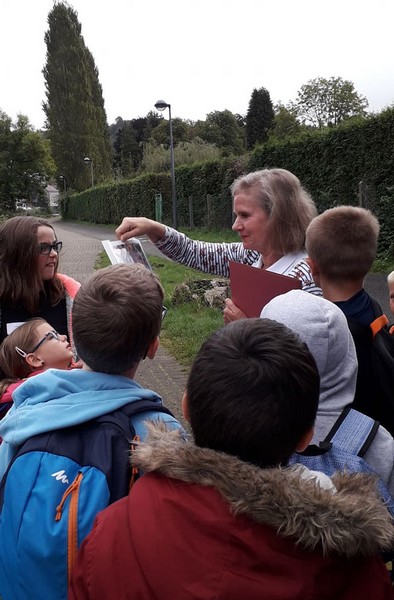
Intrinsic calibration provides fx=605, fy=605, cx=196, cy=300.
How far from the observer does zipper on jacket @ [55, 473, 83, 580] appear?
147 centimetres

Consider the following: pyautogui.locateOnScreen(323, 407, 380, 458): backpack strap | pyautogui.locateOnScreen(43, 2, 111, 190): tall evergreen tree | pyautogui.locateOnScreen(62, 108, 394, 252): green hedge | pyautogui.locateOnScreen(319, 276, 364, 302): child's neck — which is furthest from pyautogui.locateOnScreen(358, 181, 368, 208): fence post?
pyautogui.locateOnScreen(43, 2, 111, 190): tall evergreen tree

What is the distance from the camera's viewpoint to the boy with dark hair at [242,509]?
1130 mm

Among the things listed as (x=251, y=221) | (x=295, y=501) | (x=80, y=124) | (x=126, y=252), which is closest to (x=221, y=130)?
(x=80, y=124)

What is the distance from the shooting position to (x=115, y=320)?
1.67m

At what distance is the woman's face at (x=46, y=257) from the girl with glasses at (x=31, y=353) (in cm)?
51

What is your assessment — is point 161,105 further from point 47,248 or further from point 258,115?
point 258,115

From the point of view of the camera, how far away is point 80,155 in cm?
6141

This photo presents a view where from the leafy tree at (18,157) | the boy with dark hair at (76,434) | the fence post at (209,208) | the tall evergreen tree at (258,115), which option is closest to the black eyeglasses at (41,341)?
the boy with dark hair at (76,434)

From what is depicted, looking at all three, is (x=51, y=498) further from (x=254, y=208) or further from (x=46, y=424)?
(x=254, y=208)

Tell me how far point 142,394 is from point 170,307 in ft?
23.5

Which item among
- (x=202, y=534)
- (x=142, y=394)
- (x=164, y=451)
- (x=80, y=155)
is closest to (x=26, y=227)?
(x=142, y=394)

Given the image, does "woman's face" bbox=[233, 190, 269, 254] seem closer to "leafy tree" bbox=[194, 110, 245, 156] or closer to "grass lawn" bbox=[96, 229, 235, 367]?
"grass lawn" bbox=[96, 229, 235, 367]

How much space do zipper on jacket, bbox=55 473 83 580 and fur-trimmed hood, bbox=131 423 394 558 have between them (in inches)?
12.7

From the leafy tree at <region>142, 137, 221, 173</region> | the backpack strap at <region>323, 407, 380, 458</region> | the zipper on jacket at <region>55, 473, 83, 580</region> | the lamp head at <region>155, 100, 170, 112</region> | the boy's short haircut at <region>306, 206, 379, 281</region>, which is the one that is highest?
the lamp head at <region>155, 100, 170, 112</region>
